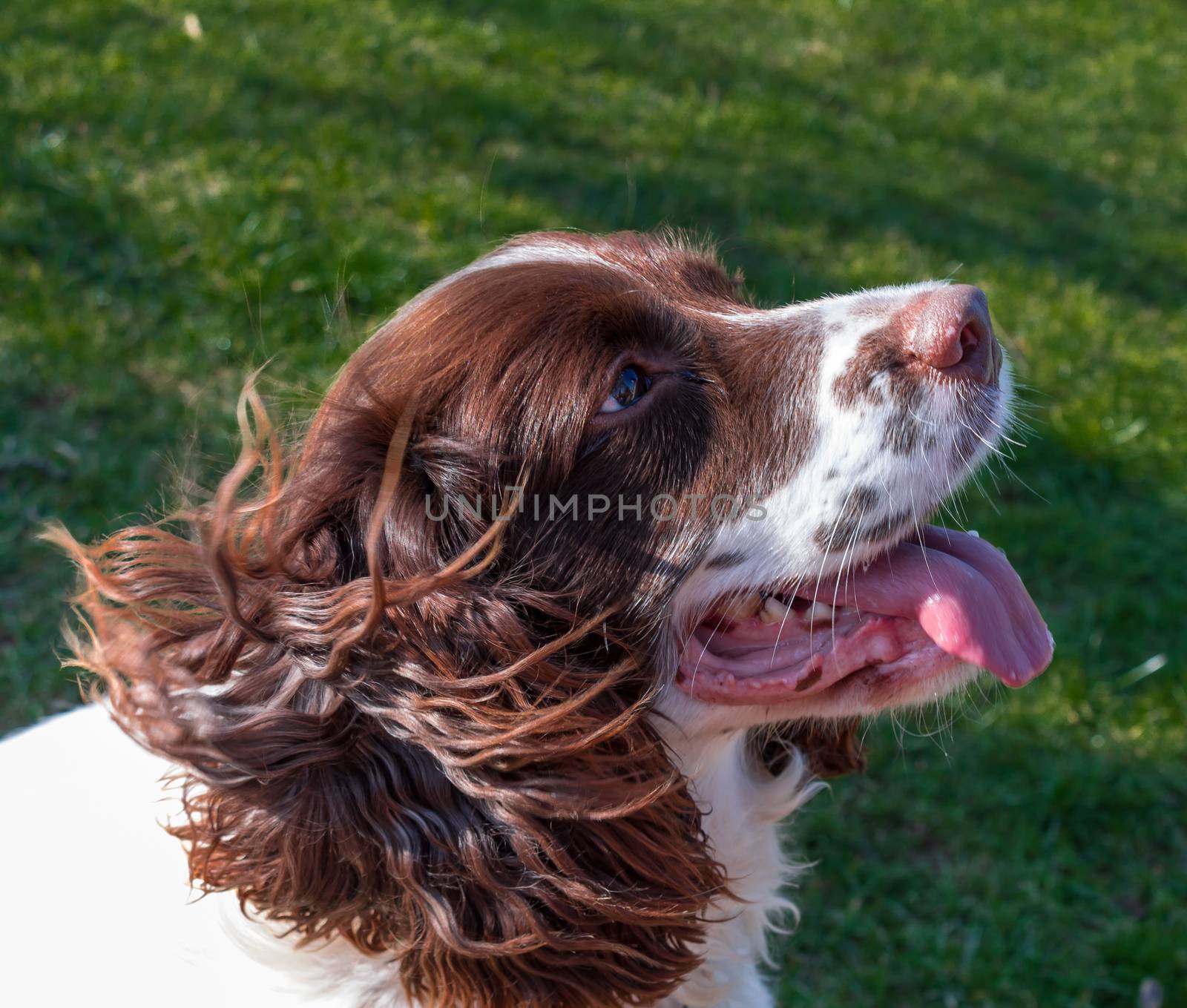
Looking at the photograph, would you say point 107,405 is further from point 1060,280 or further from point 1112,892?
point 1060,280

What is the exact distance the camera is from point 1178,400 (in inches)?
211

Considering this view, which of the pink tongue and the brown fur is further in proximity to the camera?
the pink tongue

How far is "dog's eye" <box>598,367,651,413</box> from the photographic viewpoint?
2.12 m

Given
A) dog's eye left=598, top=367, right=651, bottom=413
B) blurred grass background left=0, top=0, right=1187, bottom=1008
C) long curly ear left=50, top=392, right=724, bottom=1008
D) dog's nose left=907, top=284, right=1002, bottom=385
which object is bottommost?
blurred grass background left=0, top=0, right=1187, bottom=1008

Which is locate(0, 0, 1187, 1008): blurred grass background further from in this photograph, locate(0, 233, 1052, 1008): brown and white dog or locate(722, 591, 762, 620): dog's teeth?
locate(722, 591, 762, 620): dog's teeth

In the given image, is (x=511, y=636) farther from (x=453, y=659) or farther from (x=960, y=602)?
(x=960, y=602)

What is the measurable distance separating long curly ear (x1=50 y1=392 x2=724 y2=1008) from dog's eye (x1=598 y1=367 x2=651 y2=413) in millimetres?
332

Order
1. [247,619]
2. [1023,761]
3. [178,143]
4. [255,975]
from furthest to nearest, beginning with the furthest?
[178,143]
[1023,761]
[255,975]
[247,619]

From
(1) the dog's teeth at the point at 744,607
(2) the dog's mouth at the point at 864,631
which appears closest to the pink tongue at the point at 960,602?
(2) the dog's mouth at the point at 864,631

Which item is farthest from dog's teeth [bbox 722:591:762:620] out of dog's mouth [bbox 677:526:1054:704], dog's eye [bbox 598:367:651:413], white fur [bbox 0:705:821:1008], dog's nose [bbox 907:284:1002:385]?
dog's nose [bbox 907:284:1002:385]

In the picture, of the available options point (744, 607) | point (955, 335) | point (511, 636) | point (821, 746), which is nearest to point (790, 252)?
point (821, 746)

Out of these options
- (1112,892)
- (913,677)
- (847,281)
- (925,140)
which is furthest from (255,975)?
(925,140)

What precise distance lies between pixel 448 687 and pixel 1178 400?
455 cm

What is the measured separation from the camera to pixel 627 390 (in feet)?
7.07
